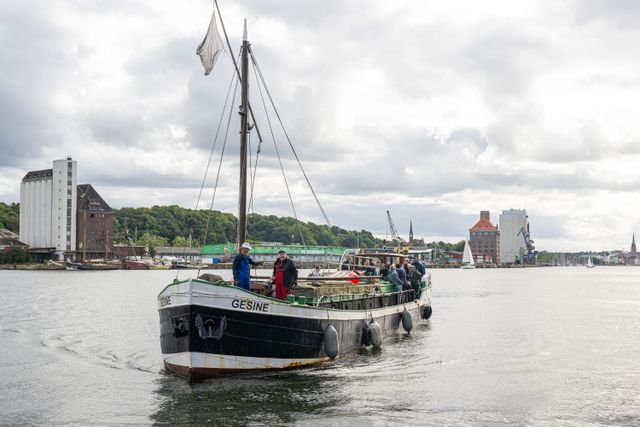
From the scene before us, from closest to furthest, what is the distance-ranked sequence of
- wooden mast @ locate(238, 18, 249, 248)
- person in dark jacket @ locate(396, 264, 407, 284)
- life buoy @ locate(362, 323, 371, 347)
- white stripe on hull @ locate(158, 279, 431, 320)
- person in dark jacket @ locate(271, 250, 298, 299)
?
white stripe on hull @ locate(158, 279, 431, 320) < person in dark jacket @ locate(271, 250, 298, 299) < life buoy @ locate(362, 323, 371, 347) < wooden mast @ locate(238, 18, 249, 248) < person in dark jacket @ locate(396, 264, 407, 284)

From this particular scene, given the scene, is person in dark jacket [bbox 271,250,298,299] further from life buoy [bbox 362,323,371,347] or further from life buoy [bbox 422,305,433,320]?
life buoy [bbox 422,305,433,320]

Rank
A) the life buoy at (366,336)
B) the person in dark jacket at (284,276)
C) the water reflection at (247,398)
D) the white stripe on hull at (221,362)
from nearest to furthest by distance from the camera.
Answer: the water reflection at (247,398)
the white stripe on hull at (221,362)
the person in dark jacket at (284,276)
the life buoy at (366,336)

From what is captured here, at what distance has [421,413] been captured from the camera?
2128 centimetres

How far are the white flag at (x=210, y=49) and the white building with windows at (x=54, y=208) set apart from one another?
168 m

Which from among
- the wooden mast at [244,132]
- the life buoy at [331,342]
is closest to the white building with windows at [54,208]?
the wooden mast at [244,132]

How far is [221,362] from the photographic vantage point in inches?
958

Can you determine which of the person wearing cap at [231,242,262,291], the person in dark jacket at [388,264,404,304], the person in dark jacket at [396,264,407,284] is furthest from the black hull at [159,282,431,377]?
the person in dark jacket at [396,264,407,284]

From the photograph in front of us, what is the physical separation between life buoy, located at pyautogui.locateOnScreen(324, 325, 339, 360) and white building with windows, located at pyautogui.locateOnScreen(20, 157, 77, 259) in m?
177

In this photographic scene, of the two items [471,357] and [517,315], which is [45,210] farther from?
[471,357]

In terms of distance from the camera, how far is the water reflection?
20531 mm

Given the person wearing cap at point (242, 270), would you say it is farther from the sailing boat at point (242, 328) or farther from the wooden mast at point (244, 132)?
the wooden mast at point (244, 132)

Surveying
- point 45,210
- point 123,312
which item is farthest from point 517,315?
point 45,210

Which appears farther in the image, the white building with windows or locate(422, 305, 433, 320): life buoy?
the white building with windows

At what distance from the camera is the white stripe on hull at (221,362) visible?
2425cm
